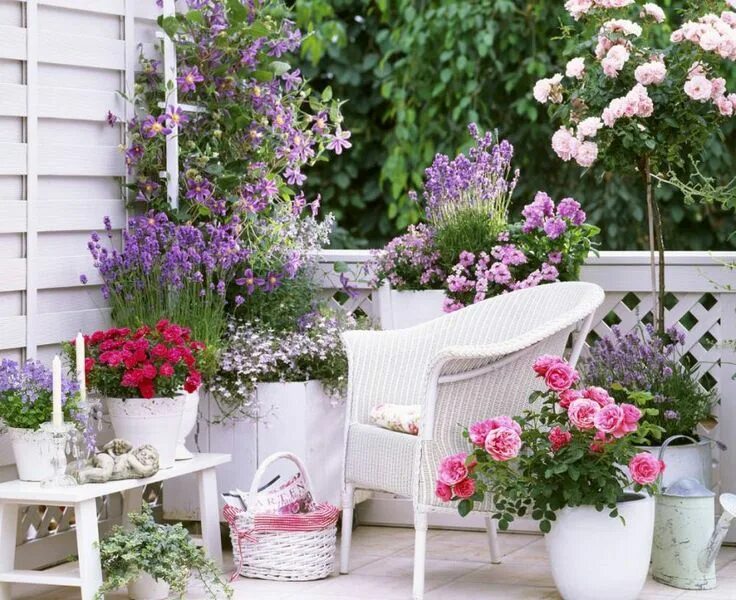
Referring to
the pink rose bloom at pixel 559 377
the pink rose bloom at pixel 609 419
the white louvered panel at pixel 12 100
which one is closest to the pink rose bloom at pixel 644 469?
the pink rose bloom at pixel 609 419

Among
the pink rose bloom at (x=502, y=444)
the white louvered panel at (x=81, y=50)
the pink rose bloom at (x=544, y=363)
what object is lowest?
the pink rose bloom at (x=502, y=444)

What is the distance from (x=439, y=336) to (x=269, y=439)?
25.2 inches

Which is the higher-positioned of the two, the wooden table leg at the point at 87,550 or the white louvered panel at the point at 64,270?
the white louvered panel at the point at 64,270

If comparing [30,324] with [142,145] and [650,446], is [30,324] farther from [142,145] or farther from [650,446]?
[650,446]

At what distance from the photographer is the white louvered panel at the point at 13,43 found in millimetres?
3980

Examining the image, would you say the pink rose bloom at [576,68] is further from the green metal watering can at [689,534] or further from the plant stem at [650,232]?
the green metal watering can at [689,534]

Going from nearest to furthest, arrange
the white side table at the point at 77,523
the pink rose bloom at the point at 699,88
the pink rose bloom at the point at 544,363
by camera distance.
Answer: the white side table at the point at 77,523 → the pink rose bloom at the point at 544,363 → the pink rose bloom at the point at 699,88

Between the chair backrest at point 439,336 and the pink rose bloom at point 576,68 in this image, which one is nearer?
the chair backrest at point 439,336

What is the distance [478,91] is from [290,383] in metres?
3.21

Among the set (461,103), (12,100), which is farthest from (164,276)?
(461,103)

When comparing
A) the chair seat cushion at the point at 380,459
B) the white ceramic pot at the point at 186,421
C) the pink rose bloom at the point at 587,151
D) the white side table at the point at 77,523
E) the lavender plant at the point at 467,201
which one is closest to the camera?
the white side table at the point at 77,523

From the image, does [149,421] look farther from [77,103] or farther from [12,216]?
[77,103]

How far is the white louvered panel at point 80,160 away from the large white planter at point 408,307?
0.95 metres

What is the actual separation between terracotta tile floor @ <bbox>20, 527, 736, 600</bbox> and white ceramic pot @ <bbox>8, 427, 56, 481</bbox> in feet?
1.53
